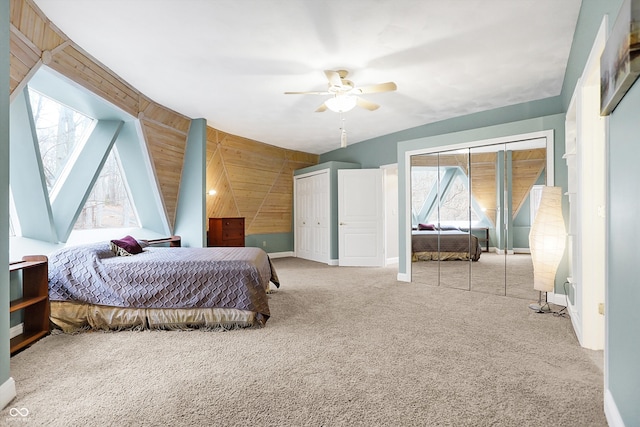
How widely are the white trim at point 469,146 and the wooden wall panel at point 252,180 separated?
3616 mm

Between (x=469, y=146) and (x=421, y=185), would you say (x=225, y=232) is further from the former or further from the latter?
(x=469, y=146)

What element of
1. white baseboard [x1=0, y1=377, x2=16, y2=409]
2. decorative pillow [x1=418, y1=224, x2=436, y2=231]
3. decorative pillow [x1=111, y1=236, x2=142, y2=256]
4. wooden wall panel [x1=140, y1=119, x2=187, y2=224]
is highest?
wooden wall panel [x1=140, y1=119, x2=187, y2=224]

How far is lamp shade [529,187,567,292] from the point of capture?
146 inches

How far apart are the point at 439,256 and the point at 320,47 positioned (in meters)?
3.49

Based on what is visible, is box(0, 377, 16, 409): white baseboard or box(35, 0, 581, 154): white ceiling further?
box(35, 0, 581, 154): white ceiling

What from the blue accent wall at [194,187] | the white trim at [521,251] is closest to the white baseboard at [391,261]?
the white trim at [521,251]

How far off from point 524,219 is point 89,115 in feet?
19.1

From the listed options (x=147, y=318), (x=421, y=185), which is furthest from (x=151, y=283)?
(x=421, y=185)

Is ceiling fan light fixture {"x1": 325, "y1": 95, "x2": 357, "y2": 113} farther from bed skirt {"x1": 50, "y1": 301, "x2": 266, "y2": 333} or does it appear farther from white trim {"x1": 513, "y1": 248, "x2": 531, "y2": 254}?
white trim {"x1": 513, "y1": 248, "x2": 531, "y2": 254}

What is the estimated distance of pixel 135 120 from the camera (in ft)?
15.3

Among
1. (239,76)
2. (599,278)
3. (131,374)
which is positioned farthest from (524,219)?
(131,374)

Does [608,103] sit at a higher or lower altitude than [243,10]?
lower

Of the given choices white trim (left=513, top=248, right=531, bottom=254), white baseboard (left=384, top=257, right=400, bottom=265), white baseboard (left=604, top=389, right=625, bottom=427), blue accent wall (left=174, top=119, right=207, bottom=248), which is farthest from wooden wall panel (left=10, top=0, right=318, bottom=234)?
white trim (left=513, top=248, right=531, bottom=254)

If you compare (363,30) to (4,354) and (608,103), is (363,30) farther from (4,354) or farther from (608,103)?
(4,354)
